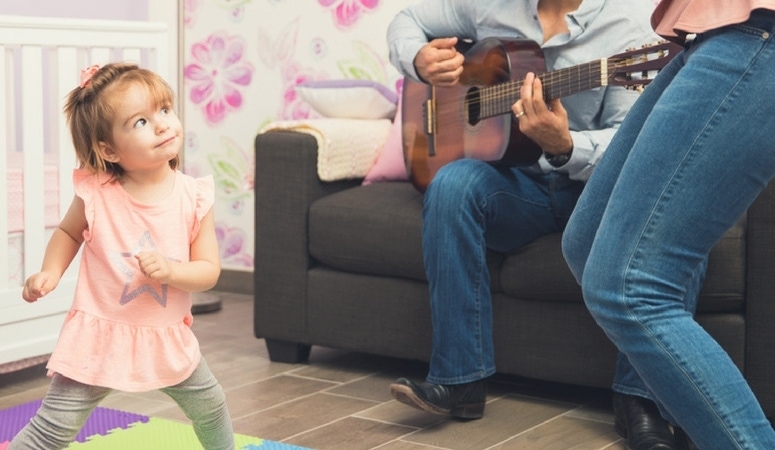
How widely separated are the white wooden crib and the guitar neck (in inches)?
35.7

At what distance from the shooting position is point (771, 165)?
1180 mm

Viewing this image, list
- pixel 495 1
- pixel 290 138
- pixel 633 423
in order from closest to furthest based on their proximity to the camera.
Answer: pixel 633 423, pixel 495 1, pixel 290 138

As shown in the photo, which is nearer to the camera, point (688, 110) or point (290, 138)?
point (688, 110)

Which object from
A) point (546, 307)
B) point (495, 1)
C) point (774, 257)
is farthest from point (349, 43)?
point (774, 257)

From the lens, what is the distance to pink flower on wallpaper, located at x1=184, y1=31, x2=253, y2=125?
11.7ft

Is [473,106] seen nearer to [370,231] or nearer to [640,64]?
[370,231]

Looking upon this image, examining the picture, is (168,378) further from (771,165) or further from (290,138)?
(290,138)

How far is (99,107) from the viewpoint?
1.57 m

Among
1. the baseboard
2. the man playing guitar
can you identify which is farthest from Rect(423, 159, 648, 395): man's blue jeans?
the baseboard

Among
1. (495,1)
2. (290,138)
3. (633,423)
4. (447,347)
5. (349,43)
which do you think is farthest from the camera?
(349,43)

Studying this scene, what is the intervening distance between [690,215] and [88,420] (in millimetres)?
1355

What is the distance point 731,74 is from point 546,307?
116 cm

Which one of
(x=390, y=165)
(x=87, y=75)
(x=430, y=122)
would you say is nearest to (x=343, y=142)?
(x=390, y=165)

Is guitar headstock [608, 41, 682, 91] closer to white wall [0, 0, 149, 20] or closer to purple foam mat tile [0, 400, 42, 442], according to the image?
purple foam mat tile [0, 400, 42, 442]
